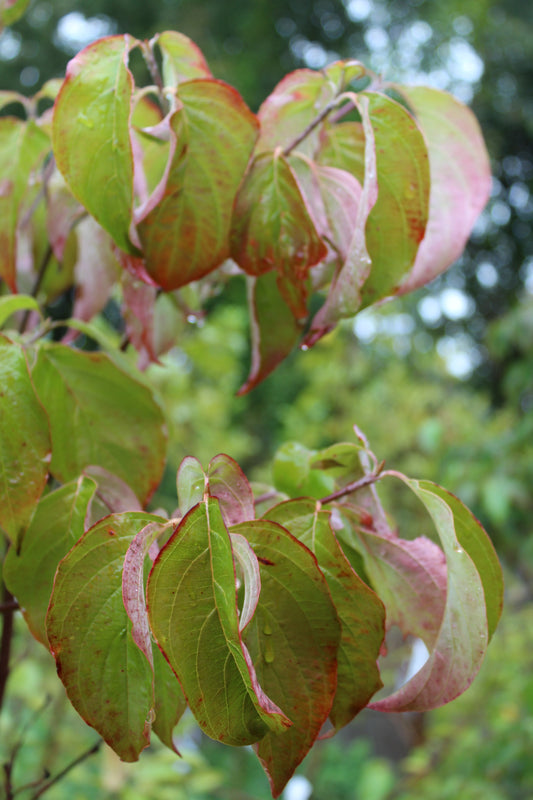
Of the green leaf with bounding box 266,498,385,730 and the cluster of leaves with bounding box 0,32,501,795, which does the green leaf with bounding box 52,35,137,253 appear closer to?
the cluster of leaves with bounding box 0,32,501,795

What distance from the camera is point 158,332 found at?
1.52 feet

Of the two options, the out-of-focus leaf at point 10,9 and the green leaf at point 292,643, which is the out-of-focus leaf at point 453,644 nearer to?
the green leaf at point 292,643

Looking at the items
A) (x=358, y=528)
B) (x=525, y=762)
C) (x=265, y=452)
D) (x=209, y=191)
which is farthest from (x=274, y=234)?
(x=265, y=452)

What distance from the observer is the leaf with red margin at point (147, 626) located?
22 centimetres

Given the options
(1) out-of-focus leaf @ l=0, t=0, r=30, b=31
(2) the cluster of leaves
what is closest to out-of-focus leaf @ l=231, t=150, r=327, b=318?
(2) the cluster of leaves

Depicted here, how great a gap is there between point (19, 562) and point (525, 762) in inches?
53.3

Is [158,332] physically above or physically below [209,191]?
below

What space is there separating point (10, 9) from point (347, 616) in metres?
0.44

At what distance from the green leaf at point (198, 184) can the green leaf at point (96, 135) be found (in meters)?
0.02

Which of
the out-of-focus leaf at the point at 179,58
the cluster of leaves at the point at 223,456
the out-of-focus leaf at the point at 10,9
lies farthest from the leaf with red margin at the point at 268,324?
the out-of-focus leaf at the point at 10,9

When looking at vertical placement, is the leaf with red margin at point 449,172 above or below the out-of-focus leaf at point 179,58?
below

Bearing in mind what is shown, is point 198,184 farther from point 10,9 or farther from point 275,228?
point 10,9

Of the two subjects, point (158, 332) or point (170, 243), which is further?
point (158, 332)

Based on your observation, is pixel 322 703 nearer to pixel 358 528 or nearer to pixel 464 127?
pixel 358 528
